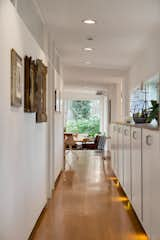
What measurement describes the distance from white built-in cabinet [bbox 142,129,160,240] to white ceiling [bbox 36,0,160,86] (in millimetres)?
1628

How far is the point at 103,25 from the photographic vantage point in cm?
513

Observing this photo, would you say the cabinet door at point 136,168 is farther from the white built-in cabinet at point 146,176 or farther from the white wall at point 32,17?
the white wall at point 32,17

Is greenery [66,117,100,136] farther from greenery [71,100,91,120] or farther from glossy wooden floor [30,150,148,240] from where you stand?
glossy wooden floor [30,150,148,240]

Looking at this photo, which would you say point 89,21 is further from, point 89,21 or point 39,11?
point 39,11

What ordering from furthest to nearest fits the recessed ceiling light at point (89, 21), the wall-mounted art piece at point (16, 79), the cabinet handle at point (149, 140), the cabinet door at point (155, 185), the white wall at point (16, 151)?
1. the recessed ceiling light at point (89, 21)
2. the cabinet handle at point (149, 140)
3. the cabinet door at point (155, 185)
4. the wall-mounted art piece at point (16, 79)
5. the white wall at point (16, 151)

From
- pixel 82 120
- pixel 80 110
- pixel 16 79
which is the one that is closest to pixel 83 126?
pixel 82 120

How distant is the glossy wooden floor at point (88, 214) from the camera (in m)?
3.89

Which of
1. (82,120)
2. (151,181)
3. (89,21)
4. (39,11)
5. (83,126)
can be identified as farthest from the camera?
(82,120)

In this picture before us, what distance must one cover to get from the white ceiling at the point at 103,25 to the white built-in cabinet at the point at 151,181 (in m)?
1.63

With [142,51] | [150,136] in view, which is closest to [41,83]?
[150,136]

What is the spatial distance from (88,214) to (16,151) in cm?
214

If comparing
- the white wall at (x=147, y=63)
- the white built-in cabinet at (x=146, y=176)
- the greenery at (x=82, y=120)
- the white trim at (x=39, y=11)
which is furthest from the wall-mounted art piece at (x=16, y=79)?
the greenery at (x=82, y=120)

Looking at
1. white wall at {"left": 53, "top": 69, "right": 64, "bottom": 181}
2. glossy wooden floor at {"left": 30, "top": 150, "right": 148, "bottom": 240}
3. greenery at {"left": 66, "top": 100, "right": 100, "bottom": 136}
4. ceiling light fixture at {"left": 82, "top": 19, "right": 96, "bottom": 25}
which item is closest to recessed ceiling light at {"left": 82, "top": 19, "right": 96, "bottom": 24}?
ceiling light fixture at {"left": 82, "top": 19, "right": 96, "bottom": 25}

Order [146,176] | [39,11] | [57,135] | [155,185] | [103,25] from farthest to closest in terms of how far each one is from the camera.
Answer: [57,135]
[103,25]
[39,11]
[146,176]
[155,185]
